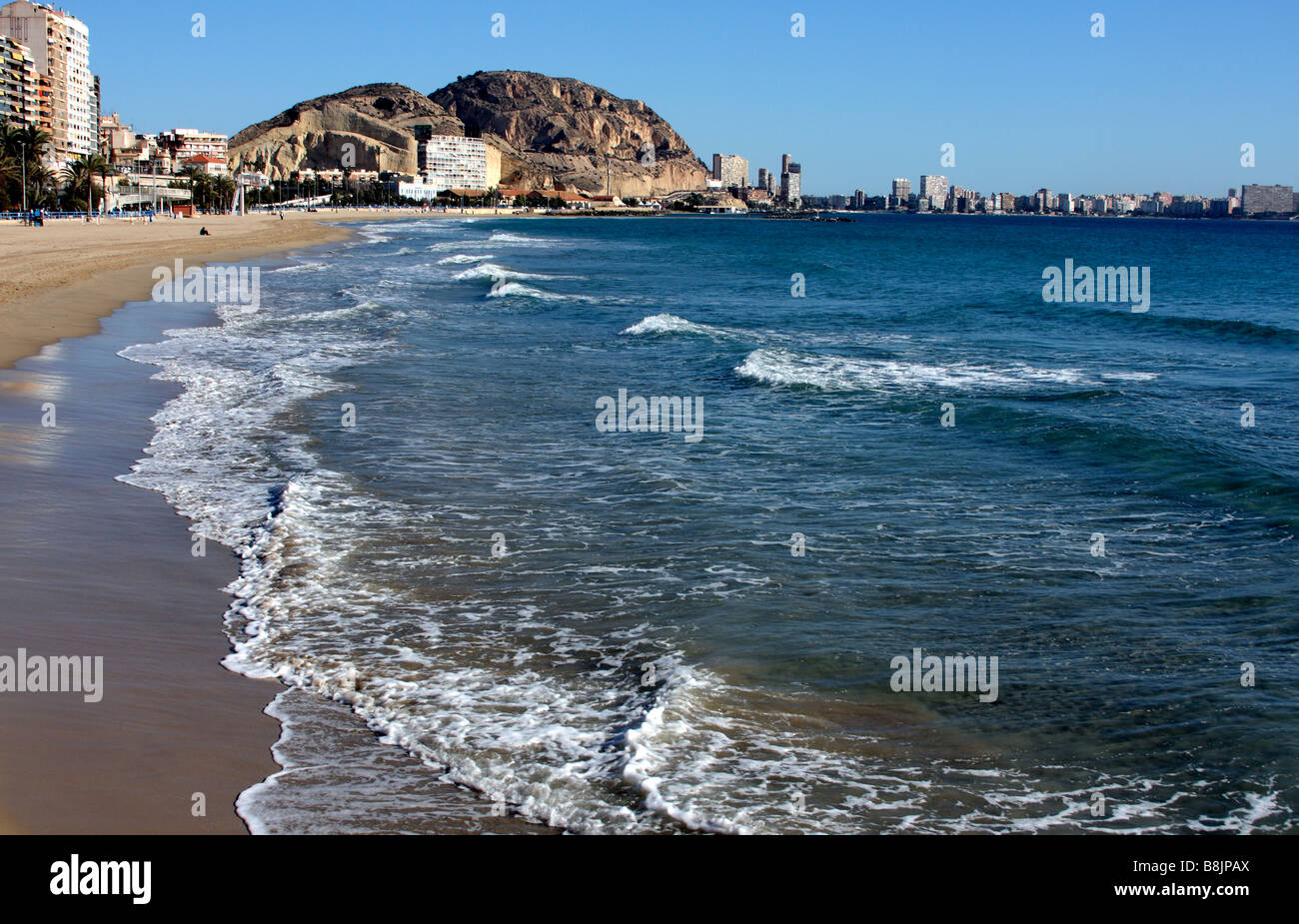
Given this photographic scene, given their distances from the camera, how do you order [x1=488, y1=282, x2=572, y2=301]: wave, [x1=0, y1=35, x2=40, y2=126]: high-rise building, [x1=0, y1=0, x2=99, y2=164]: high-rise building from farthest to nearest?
[x1=0, y1=0, x2=99, y2=164]: high-rise building < [x1=0, y1=35, x2=40, y2=126]: high-rise building < [x1=488, y1=282, x2=572, y2=301]: wave

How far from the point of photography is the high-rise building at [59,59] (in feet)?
500

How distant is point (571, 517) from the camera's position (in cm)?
1031

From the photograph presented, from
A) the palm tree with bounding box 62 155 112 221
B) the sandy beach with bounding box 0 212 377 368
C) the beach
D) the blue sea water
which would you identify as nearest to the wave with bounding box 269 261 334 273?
the sandy beach with bounding box 0 212 377 368

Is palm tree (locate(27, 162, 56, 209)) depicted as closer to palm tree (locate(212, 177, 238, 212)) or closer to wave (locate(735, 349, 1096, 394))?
palm tree (locate(212, 177, 238, 212))

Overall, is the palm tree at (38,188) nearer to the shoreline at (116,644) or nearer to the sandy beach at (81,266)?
the sandy beach at (81,266)

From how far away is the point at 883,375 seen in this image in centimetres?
2019

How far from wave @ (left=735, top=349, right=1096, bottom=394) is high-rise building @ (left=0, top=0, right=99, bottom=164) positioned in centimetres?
15007

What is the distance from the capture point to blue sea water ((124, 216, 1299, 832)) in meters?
5.49

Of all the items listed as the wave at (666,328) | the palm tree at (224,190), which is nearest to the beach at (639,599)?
the wave at (666,328)

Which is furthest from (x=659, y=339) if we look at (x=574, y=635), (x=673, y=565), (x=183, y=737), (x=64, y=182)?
(x=64, y=182)

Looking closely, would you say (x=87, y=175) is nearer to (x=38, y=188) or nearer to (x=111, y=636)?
(x=38, y=188)

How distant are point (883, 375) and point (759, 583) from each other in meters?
12.5

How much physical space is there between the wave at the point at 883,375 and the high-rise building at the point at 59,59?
492 ft

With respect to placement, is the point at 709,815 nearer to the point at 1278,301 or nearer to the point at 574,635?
the point at 574,635
